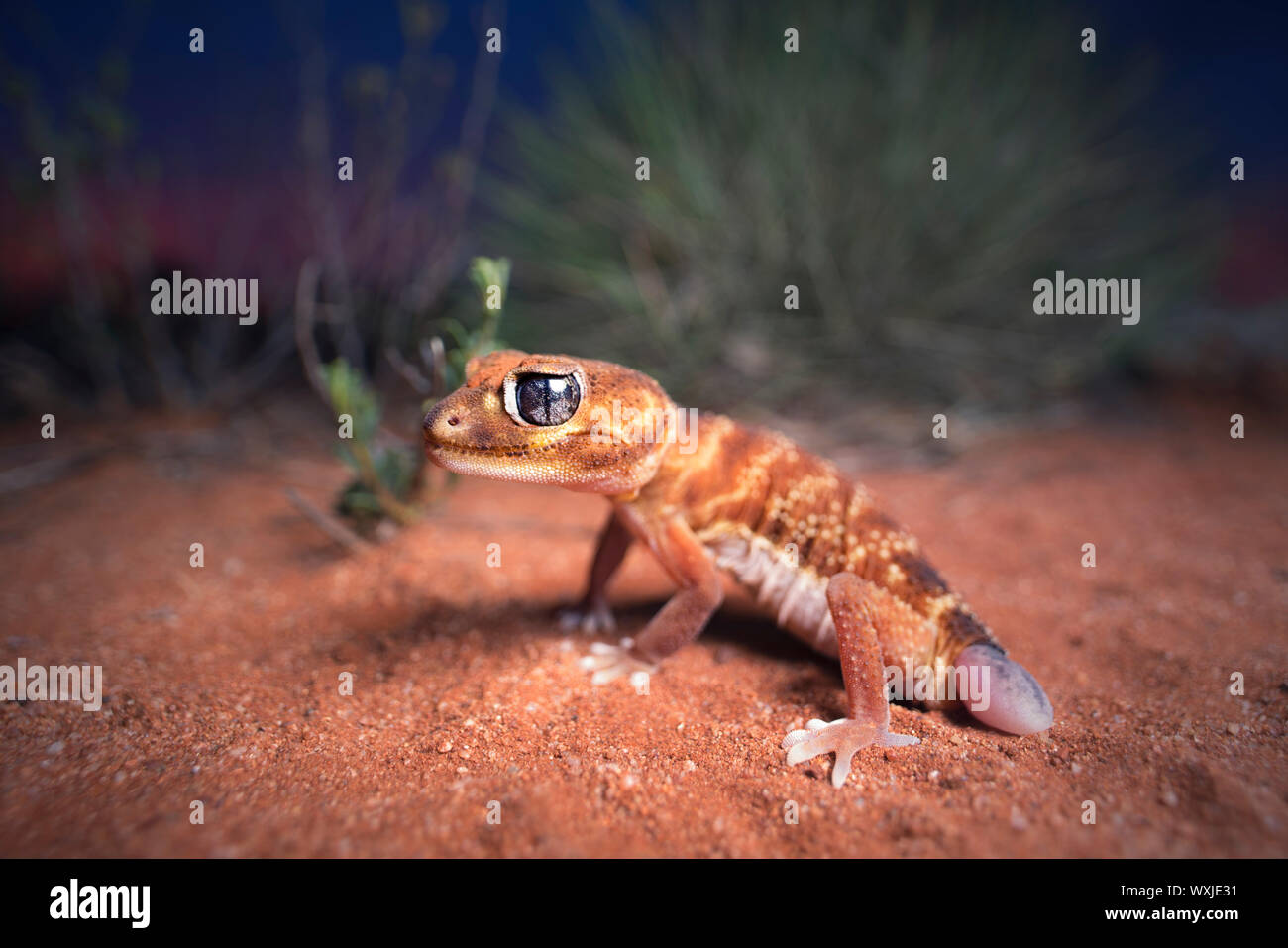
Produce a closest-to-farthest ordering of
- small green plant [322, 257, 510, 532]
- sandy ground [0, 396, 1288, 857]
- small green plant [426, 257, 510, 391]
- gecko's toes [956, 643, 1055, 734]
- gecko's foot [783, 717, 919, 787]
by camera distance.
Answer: sandy ground [0, 396, 1288, 857]
gecko's foot [783, 717, 919, 787]
gecko's toes [956, 643, 1055, 734]
small green plant [426, 257, 510, 391]
small green plant [322, 257, 510, 532]

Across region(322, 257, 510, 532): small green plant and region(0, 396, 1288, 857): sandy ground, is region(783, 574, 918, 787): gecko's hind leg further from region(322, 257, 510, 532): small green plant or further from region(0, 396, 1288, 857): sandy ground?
region(322, 257, 510, 532): small green plant

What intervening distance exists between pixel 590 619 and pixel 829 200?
599cm

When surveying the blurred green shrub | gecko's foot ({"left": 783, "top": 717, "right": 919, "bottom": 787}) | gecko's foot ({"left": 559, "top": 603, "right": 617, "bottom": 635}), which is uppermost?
the blurred green shrub

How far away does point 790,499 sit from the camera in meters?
3.54

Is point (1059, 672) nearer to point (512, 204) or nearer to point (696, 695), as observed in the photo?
point (696, 695)

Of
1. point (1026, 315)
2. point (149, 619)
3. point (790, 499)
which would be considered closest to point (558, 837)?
point (790, 499)

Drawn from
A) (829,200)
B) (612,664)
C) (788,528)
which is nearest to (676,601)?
(612,664)

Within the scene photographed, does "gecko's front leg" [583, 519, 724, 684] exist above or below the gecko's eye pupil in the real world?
below

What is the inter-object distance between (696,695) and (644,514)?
2.86ft

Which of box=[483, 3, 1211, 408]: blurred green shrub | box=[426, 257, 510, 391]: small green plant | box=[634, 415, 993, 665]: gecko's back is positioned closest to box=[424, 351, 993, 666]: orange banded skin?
box=[634, 415, 993, 665]: gecko's back

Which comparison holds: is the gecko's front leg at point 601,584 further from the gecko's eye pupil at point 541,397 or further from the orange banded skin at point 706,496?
the gecko's eye pupil at point 541,397

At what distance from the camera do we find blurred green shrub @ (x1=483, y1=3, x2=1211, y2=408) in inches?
302

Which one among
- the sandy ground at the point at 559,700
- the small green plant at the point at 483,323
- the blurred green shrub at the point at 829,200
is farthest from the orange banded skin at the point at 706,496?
the blurred green shrub at the point at 829,200
